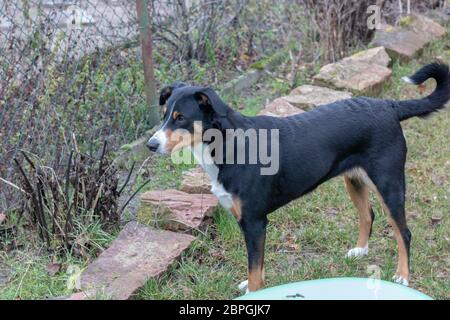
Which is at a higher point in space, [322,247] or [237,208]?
[237,208]

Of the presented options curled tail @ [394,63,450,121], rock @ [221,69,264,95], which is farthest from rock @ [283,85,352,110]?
curled tail @ [394,63,450,121]

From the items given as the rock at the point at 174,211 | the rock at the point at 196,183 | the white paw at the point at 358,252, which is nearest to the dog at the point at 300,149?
the white paw at the point at 358,252

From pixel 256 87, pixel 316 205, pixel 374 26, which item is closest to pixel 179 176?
pixel 316 205

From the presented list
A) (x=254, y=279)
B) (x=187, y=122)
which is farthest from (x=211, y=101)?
(x=254, y=279)

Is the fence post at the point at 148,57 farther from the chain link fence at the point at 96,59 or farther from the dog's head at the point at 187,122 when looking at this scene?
the dog's head at the point at 187,122

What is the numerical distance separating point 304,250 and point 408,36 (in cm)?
401

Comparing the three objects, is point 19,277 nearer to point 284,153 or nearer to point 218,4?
point 284,153

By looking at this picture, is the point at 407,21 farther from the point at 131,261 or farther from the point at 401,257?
the point at 131,261

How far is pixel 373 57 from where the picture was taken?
6949 millimetres

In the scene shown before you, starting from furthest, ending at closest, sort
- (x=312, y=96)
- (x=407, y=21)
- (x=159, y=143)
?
(x=407, y=21) < (x=312, y=96) < (x=159, y=143)

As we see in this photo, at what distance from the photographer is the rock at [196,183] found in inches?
184

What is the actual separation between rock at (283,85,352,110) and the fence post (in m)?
1.19

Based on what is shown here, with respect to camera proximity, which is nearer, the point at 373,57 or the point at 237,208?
the point at 237,208

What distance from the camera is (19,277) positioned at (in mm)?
3879
